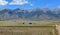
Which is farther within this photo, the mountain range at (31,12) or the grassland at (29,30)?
the mountain range at (31,12)

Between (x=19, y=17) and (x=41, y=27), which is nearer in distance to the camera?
(x=41, y=27)

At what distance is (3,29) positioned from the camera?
507cm

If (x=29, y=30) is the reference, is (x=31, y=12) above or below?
above

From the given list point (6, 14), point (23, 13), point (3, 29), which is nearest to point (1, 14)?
point (6, 14)

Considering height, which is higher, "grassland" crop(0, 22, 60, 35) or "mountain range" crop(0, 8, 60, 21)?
"mountain range" crop(0, 8, 60, 21)

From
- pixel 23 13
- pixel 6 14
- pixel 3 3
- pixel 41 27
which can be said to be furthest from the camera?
pixel 6 14

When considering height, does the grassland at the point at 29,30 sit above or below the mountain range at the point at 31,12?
below

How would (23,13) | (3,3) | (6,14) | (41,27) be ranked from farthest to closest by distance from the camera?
(6,14) → (23,13) → (3,3) → (41,27)

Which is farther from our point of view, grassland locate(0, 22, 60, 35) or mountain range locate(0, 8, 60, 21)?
mountain range locate(0, 8, 60, 21)

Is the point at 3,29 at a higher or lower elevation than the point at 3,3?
lower

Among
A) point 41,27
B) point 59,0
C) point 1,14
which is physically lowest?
point 41,27

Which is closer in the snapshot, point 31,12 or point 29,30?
point 29,30

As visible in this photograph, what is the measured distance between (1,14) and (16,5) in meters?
0.84

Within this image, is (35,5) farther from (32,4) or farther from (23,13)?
(23,13)
